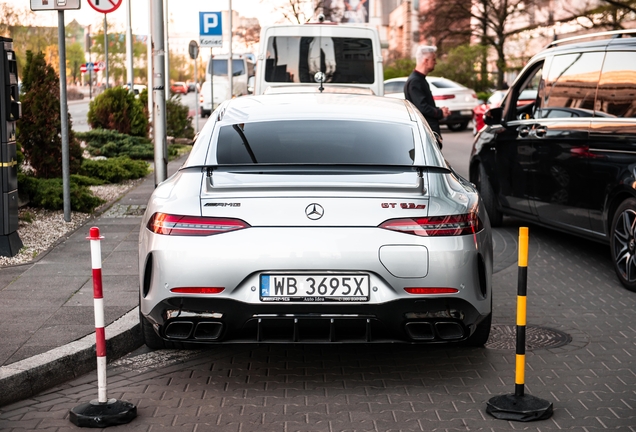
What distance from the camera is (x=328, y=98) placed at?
262 inches

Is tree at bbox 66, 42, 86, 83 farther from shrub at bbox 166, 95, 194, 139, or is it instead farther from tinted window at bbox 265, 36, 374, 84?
tinted window at bbox 265, 36, 374, 84

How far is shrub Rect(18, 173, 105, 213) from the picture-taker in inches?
437

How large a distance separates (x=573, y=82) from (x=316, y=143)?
12.7ft

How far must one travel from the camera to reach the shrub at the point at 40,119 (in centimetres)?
1170

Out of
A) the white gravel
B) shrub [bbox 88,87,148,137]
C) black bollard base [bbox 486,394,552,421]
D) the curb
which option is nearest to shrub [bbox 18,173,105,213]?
the white gravel

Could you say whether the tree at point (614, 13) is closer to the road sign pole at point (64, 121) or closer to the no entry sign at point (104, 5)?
the no entry sign at point (104, 5)

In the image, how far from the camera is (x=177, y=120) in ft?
82.4

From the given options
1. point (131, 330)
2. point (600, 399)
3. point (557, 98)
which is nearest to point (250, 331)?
point (131, 330)

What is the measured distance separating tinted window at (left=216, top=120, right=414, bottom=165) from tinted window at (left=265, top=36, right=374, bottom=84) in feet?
26.2

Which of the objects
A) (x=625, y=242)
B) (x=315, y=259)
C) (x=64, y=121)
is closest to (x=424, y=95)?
(x=64, y=121)

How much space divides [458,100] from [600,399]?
89.5 ft

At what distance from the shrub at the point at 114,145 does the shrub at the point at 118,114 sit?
3.21 ft

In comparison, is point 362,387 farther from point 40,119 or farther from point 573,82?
point 40,119

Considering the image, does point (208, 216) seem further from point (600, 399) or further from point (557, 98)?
point (557, 98)
